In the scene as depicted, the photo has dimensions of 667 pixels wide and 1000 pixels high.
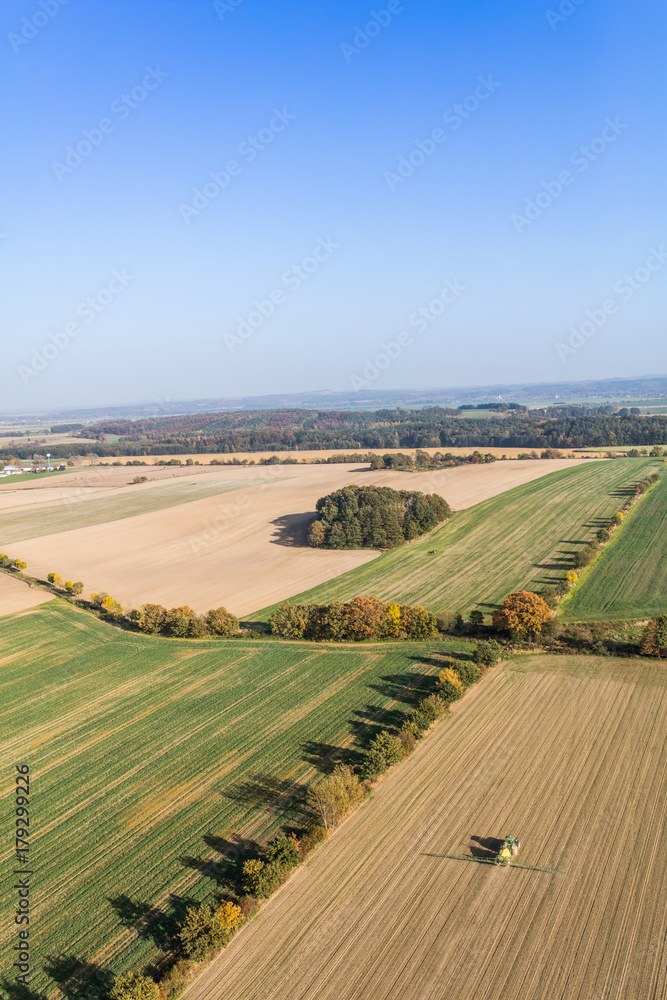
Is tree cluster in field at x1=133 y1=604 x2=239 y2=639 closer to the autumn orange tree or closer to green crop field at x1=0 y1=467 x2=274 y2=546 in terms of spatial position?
the autumn orange tree

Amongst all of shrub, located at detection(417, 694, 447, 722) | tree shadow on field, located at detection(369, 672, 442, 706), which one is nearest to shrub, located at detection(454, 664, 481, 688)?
tree shadow on field, located at detection(369, 672, 442, 706)

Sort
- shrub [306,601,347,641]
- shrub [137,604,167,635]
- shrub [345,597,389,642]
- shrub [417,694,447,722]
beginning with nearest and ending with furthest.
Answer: shrub [417,694,447,722], shrub [345,597,389,642], shrub [306,601,347,641], shrub [137,604,167,635]

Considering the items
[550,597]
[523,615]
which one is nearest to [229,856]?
[523,615]

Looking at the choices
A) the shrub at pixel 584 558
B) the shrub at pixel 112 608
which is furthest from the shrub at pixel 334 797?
the shrub at pixel 584 558

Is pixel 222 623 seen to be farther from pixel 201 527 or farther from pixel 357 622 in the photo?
pixel 201 527

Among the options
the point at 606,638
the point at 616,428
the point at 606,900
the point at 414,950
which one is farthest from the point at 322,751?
the point at 616,428

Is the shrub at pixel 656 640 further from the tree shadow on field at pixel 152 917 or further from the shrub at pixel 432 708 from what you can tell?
the tree shadow on field at pixel 152 917

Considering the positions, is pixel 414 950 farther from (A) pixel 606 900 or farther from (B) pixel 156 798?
(B) pixel 156 798

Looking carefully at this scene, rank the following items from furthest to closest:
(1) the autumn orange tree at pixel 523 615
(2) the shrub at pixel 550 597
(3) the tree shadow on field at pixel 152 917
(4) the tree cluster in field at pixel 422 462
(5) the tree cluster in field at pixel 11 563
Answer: (4) the tree cluster in field at pixel 422 462, (5) the tree cluster in field at pixel 11 563, (2) the shrub at pixel 550 597, (1) the autumn orange tree at pixel 523 615, (3) the tree shadow on field at pixel 152 917
